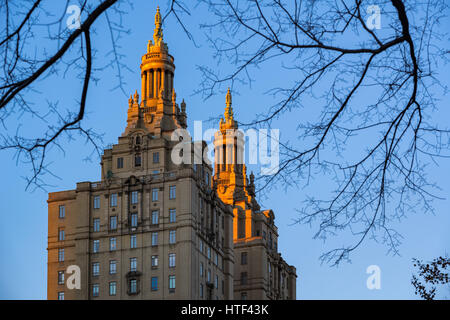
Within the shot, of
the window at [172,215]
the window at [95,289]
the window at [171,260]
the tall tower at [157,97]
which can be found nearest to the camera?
the window at [171,260]

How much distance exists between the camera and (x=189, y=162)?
137375 mm

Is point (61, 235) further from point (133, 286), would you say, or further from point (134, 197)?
point (133, 286)

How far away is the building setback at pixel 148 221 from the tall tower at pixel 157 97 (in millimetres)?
145

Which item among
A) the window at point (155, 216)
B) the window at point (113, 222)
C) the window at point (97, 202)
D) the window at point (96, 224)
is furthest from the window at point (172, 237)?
the window at point (97, 202)

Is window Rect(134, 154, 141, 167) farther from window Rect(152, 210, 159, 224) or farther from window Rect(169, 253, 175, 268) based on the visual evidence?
window Rect(169, 253, 175, 268)

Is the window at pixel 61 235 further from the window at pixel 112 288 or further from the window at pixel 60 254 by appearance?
the window at pixel 112 288

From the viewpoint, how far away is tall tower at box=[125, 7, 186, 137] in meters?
142

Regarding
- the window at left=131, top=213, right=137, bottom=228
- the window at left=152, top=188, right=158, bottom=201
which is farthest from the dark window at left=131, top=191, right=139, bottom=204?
the window at left=152, top=188, right=158, bottom=201

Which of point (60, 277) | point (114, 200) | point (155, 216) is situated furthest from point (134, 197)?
point (60, 277)

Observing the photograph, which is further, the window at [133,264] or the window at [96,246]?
the window at [96,246]

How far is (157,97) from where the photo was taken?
14700cm

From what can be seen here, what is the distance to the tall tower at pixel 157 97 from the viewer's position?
467 feet

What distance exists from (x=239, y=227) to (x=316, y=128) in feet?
475
